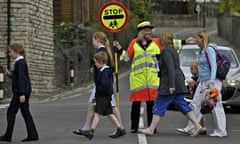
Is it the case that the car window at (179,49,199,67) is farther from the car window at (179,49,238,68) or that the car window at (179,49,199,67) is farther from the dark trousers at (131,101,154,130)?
the dark trousers at (131,101,154,130)

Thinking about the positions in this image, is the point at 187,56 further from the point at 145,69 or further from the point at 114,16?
the point at 145,69

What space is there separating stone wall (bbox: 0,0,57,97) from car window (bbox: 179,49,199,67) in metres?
8.19

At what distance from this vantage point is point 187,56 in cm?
1733

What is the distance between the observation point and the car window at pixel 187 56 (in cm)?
1697

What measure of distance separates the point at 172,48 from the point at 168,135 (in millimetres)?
1528

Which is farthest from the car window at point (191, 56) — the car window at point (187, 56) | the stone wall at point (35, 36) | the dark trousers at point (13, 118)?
the stone wall at point (35, 36)

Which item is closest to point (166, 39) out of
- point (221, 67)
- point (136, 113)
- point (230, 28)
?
point (221, 67)

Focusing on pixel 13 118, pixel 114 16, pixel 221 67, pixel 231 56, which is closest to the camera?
pixel 13 118

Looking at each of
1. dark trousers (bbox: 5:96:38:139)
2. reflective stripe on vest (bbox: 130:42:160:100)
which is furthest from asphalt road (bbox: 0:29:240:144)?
reflective stripe on vest (bbox: 130:42:160:100)

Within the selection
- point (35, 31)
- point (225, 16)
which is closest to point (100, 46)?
point (35, 31)

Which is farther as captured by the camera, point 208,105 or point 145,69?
point 145,69

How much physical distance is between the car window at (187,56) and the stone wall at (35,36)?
322 inches

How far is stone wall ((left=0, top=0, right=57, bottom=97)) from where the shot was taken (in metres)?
24.7

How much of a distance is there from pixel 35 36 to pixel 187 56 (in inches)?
393
